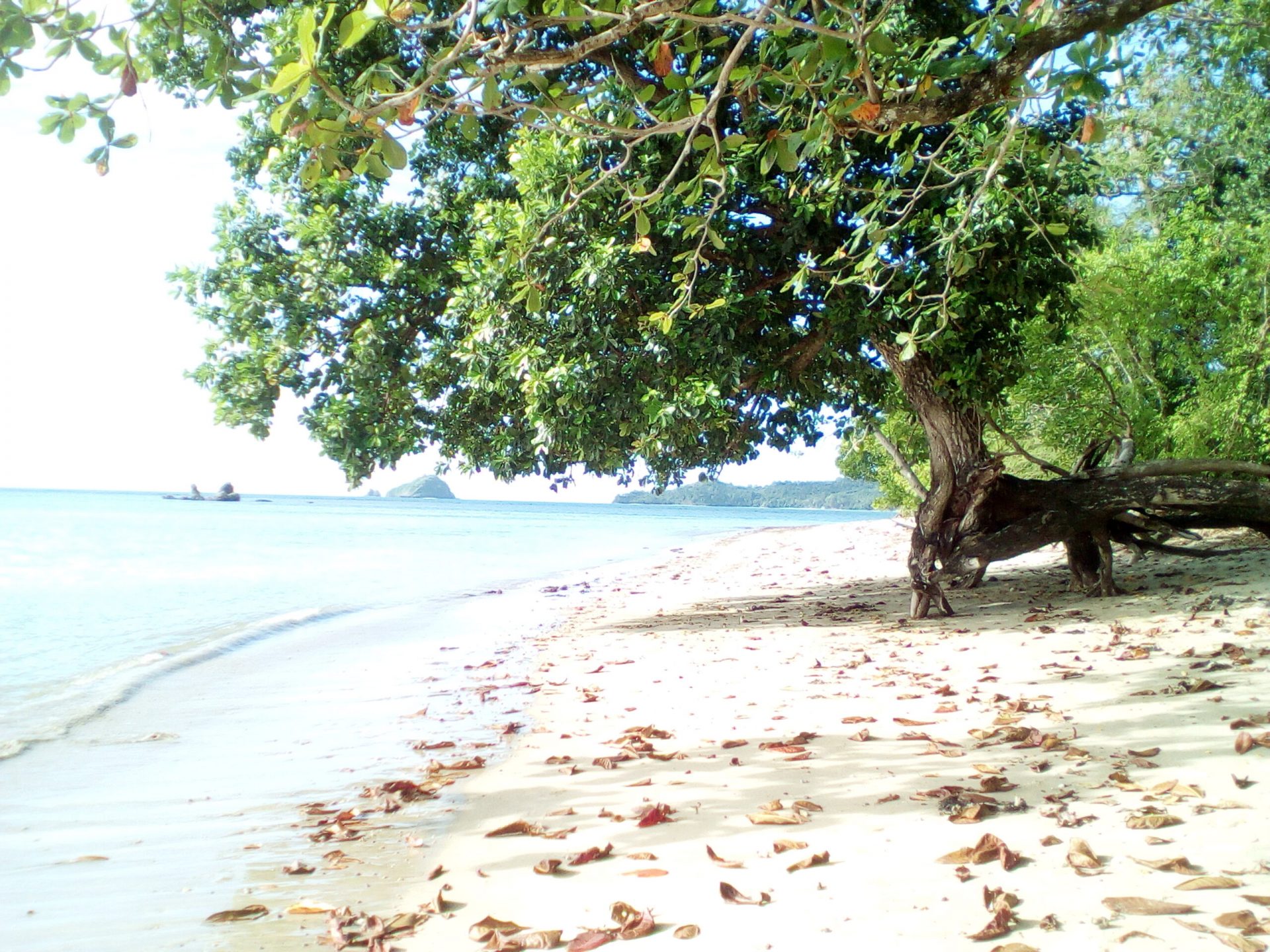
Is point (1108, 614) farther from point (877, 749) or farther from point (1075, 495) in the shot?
point (877, 749)

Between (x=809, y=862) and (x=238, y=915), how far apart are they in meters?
2.15

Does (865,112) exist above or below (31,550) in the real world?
above

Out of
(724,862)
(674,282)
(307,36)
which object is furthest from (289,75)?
(674,282)

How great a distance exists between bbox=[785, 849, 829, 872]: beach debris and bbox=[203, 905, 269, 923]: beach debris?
1978mm

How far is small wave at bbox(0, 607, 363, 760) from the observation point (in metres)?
7.02

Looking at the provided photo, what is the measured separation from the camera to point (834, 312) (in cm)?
884

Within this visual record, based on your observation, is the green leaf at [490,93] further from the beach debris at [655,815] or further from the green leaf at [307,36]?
the beach debris at [655,815]

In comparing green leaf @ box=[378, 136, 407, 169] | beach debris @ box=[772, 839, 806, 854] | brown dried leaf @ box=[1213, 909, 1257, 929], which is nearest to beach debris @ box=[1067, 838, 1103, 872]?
brown dried leaf @ box=[1213, 909, 1257, 929]

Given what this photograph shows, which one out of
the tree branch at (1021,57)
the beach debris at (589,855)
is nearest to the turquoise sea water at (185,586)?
the beach debris at (589,855)

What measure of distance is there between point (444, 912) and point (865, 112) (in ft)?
12.2

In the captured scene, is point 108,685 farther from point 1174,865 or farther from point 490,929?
point 1174,865

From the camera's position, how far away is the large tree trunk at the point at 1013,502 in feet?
31.5

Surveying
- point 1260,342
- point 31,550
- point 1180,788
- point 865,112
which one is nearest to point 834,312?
point 865,112

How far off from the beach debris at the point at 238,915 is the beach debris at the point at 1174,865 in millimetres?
3167
